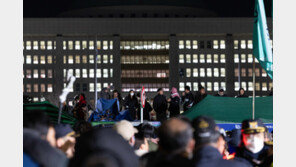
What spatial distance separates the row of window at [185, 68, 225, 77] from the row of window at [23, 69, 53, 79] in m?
26.2

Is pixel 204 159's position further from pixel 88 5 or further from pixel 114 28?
pixel 88 5

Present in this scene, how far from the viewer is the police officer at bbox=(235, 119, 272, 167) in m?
5.71

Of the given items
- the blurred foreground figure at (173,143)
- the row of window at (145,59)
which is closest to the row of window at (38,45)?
the row of window at (145,59)

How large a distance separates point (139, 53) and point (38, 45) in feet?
63.4

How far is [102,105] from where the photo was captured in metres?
20.9

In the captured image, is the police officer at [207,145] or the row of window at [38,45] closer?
the police officer at [207,145]

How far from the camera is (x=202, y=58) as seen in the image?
132 metres

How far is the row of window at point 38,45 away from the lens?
130 meters

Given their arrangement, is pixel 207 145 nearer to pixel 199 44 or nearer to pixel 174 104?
pixel 174 104

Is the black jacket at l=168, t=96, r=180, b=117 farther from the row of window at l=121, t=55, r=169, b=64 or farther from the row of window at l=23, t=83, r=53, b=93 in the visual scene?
the row of window at l=121, t=55, r=169, b=64

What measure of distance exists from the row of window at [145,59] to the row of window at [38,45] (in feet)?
45.4

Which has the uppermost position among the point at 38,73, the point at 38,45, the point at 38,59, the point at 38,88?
the point at 38,45

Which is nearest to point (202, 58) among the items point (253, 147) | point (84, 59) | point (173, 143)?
point (84, 59)

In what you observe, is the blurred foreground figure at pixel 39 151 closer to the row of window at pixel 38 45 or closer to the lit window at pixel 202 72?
the lit window at pixel 202 72
